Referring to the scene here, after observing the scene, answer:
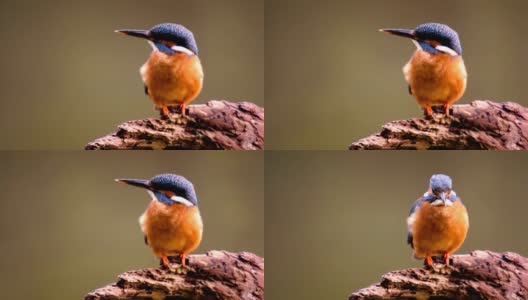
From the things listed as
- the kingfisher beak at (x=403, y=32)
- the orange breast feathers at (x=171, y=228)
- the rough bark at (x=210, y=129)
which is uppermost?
the kingfisher beak at (x=403, y=32)

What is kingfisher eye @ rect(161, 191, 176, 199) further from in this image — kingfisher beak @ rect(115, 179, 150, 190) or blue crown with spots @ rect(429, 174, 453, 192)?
blue crown with spots @ rect(429, 174, 453, 192)

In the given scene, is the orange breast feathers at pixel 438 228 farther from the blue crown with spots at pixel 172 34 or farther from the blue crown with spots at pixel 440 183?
the blue crown with spots at pixel 172 34

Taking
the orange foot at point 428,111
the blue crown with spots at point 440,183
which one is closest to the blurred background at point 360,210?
the blue crown with spots at point 440,183

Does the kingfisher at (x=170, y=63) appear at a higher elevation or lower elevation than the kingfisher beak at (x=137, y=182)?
higher

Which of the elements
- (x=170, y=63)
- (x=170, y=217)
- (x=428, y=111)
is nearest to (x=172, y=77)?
(x=170, y=63)

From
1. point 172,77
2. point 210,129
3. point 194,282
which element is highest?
point 172,77

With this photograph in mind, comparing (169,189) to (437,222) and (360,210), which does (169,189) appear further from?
(437,222)

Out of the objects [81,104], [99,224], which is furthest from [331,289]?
[81,104]
